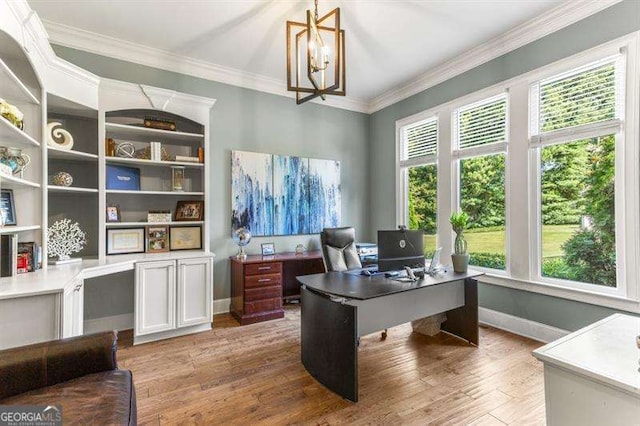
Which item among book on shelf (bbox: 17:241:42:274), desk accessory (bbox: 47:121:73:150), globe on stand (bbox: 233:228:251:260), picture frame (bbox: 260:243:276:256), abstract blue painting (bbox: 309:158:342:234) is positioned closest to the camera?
book on shelf (bbox: 17:241:42:274)

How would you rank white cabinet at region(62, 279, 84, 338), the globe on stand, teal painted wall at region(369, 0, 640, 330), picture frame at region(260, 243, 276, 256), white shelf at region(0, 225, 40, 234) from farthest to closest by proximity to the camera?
picture frame at region(260, 243, 276, 256)
the globe on stand
teal painted wall at region(369, 0, 640, 330)
white shelf at region(0, 225, 40, 234)
white cabinet at region(62, 279, 84, 338)

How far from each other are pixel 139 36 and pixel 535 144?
4305 mm

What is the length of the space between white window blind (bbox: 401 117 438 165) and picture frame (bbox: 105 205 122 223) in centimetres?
384

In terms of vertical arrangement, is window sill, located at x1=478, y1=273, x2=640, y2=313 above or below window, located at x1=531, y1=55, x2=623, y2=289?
below

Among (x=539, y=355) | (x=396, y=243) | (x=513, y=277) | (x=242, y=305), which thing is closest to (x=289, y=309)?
(x=242, y=305)

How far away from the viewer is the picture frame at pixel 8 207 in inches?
84.8

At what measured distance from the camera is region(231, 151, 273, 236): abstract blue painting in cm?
399

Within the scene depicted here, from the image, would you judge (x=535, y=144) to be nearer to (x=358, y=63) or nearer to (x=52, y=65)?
(x=358, y=63)

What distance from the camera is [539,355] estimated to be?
1.13 metres

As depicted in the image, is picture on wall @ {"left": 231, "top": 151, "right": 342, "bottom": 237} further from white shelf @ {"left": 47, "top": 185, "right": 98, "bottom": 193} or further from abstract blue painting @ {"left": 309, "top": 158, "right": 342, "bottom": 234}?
white shelf @ {"left": 47, "top": 185, "right": 98, "bottom": 193}

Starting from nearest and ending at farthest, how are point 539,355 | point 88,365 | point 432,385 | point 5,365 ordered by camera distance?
1. point 539,355
2. point 5,365
3. point 88,365
4. point 432,385

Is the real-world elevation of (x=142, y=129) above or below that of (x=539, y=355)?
above

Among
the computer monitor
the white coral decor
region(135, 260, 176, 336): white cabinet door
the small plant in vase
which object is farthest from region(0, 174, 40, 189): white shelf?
the small plant in vase

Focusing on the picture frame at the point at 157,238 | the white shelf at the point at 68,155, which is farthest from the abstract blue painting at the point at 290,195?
the white shelf at the point at 68,155
